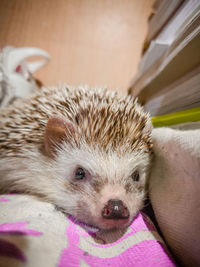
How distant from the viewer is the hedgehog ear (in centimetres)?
96

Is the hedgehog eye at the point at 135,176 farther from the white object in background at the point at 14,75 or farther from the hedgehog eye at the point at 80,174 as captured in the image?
the white object in background at the point at 14,75

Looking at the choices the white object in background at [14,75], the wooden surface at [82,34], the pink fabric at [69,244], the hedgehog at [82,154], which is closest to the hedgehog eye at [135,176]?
the hedgehog at [82,154]

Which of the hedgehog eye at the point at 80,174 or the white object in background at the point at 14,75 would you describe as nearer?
the hedgehog eye at the point at 80,174

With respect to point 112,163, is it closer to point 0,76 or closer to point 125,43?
point 0,76

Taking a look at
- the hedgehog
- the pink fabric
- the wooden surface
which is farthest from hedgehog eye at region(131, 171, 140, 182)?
the wooden surface

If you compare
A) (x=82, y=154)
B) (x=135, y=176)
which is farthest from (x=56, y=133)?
(x=135, y=176)

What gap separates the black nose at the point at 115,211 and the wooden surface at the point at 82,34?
188 cm

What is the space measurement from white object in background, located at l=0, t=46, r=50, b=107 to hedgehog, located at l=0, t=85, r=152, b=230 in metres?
0.65

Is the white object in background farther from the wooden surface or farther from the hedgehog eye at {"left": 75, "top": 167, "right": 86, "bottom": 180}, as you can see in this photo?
the hedgehog eye at {"left": 75, "top": 167, "right": 86, "bottom": 180}

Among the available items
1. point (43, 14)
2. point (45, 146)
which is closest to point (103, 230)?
point (45, 146)

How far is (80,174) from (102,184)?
0.15 metres

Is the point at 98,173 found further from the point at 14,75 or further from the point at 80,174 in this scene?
the point at 14,75

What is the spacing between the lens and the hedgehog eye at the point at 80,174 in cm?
97

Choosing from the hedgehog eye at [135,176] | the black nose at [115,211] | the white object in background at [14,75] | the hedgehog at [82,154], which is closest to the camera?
the black nose at [115,211]
